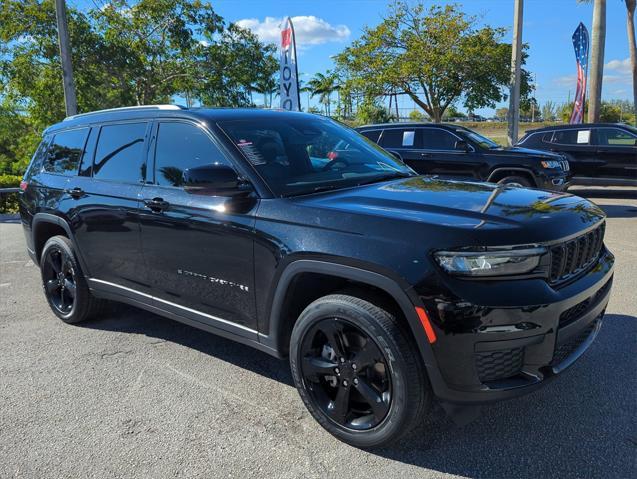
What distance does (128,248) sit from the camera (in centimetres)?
378

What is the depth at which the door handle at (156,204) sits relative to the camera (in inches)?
135

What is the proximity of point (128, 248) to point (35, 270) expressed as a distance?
3799 millimetres

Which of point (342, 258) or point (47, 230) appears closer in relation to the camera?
point (342, 258)

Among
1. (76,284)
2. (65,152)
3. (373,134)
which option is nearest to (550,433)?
(76,284)

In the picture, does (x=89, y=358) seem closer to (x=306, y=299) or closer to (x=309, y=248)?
(x=306, y=299)

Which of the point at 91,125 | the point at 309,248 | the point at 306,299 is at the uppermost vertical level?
the point at 91,125

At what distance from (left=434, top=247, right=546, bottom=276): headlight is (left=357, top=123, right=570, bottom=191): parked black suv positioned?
7.11 metres

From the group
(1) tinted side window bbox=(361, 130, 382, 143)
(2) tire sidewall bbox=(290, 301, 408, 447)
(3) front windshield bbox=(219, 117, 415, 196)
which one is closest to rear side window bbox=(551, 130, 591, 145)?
(1) tinted side window bbox=(361, 130, 382, 143)

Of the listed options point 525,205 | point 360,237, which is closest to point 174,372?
point 360,237

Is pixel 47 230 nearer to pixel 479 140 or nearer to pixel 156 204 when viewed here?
pixel 156 204

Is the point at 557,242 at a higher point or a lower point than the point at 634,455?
higher

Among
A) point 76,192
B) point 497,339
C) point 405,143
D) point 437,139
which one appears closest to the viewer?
point 497,339

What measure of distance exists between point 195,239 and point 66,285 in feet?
6.71

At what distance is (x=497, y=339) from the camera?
2.26 metres
